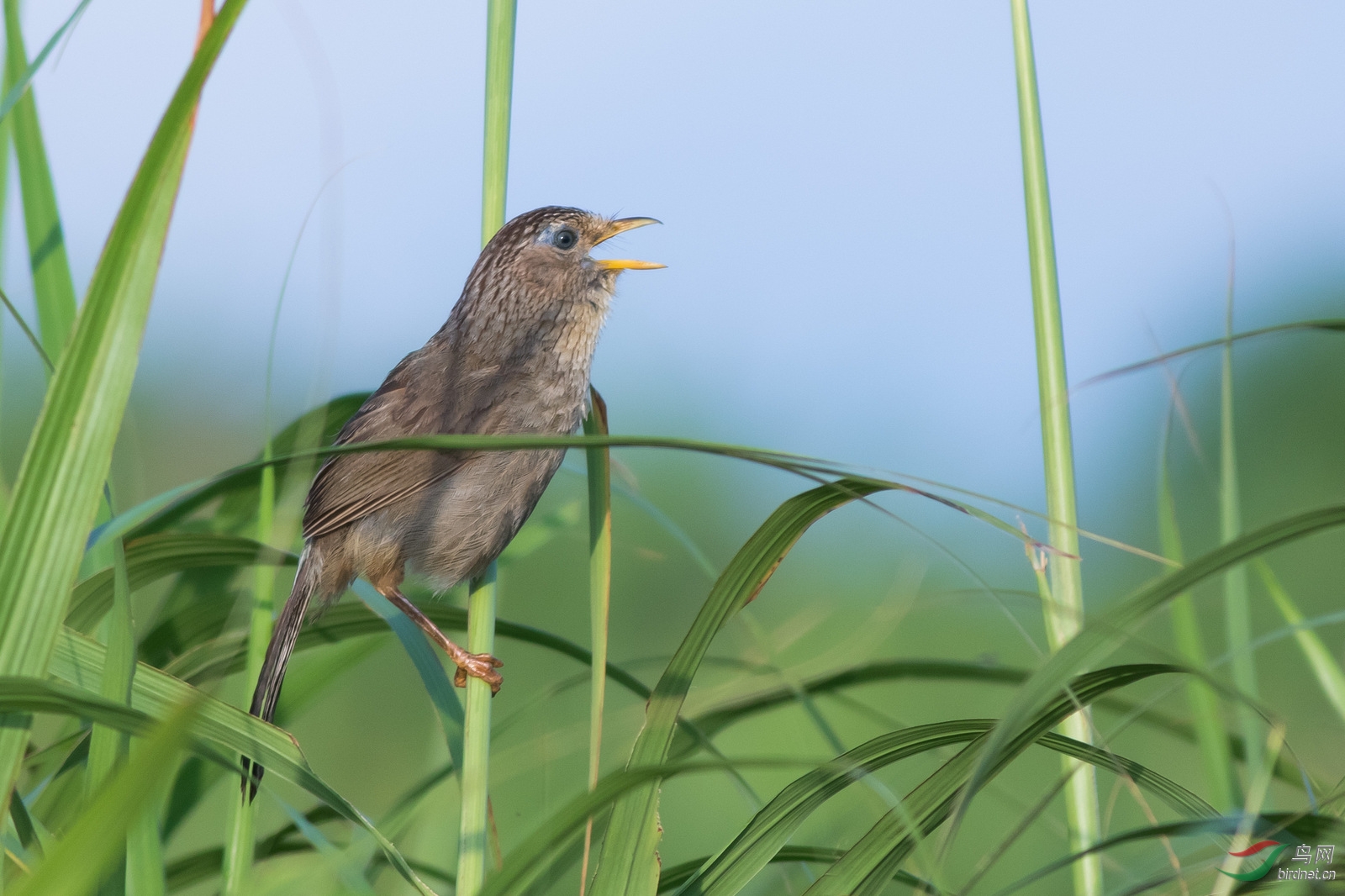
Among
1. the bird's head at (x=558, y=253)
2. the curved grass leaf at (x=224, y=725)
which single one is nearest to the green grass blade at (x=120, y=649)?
the curved grass leaf at (x=224, y=725)

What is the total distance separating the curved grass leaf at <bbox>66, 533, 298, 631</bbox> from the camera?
172cm

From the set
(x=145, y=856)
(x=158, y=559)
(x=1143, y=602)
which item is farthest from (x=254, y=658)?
(x=1143, y=602)

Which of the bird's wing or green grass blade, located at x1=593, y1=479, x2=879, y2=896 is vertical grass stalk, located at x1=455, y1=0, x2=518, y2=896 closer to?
green grass blade, located at x1=593, y1=479, x2=879, y2=896

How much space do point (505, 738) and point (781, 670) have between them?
0.99 metres

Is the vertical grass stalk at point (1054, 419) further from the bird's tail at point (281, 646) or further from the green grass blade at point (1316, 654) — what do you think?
the bird's tail at point (281, 646)

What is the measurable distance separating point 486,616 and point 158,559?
64 cm

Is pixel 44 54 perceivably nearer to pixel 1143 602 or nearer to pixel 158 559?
pixel 158 559

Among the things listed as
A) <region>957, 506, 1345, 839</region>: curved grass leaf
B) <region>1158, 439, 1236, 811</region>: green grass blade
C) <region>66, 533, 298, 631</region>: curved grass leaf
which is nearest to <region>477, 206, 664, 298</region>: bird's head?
<region>66, 533, 298, 631</region>: curved grass leaf

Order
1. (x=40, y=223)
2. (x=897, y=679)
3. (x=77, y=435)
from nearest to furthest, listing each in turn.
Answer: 1. (x=77, y=435)
2. (x=40, y=223)
3. (x=897, y=679)

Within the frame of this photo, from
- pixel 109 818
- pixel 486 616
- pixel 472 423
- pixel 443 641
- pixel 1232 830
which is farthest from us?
pixel 472 423

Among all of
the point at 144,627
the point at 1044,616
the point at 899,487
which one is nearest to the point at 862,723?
the point at 1044,616

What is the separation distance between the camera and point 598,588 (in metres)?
1.86

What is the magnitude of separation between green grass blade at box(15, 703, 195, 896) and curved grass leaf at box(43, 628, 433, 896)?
11.2 inches

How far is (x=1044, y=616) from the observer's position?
1.67 meters
